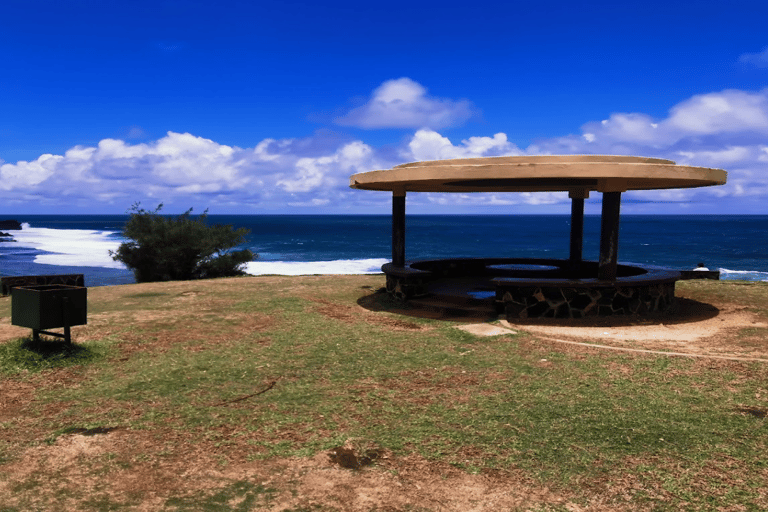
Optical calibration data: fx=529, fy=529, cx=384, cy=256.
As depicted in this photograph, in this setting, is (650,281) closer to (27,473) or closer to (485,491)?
(485,491)

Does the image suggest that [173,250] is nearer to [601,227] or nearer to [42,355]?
[42,355]

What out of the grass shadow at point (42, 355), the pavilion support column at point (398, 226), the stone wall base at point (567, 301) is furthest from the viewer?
the pavilion support column at point (398, 226)

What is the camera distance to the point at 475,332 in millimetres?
9156

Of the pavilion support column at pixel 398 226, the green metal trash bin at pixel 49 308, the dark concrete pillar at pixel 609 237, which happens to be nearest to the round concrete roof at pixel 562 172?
the dark concrete pillar at pixel 609 237

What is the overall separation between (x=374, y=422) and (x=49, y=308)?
5146 mm

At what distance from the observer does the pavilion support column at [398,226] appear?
13.3 metres

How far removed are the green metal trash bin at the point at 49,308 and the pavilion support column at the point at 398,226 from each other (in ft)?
24.7

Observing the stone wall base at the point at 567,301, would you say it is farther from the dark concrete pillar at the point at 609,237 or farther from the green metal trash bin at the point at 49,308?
the green metal trash bin at the point at 49,308

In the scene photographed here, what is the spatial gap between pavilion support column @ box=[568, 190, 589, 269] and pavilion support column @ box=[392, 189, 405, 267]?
5.26 m

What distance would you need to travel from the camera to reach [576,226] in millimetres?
15570

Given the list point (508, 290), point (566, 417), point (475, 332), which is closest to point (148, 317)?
point (475, 332)

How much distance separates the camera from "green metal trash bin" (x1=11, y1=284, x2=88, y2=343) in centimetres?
737

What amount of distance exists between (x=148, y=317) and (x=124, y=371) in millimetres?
3654

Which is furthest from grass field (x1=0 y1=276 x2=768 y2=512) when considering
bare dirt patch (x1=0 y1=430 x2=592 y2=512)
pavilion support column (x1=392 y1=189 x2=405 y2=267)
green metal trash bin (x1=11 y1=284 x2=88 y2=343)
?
pavilion support column (x1=392 y1=189 x2=405 y2=267)
